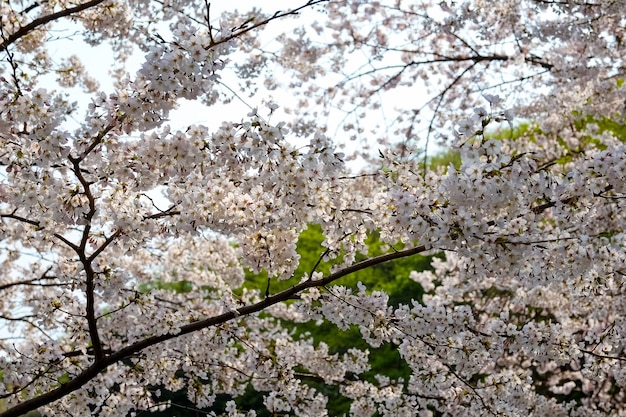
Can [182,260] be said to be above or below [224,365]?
above

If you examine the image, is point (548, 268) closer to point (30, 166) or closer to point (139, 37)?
point (30, 166)

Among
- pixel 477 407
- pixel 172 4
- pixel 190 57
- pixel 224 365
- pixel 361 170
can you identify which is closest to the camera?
pixel 190 57

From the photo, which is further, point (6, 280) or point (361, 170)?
point (361, 170)

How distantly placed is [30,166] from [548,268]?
10.4 feet

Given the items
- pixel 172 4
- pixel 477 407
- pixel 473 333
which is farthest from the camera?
pixel 172 4

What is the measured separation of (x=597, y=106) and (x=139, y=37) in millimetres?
7217

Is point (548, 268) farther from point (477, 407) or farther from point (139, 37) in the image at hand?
point (139, 37)

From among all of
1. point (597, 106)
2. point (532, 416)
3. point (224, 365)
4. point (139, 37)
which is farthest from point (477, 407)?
point (597, 106)

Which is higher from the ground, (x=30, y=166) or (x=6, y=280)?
(x=6, y=280)

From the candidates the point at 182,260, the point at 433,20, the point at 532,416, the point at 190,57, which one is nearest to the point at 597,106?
the point at 433,20

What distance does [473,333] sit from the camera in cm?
493

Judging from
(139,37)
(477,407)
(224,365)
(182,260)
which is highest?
(139,37)

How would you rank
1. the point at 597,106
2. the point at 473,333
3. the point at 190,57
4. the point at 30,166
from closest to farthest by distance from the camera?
1. the point at 190,57
2. the point at 30,166
3. the point at 473,333
4. the point at 597,106

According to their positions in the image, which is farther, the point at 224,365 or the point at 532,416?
the point at 532,416
